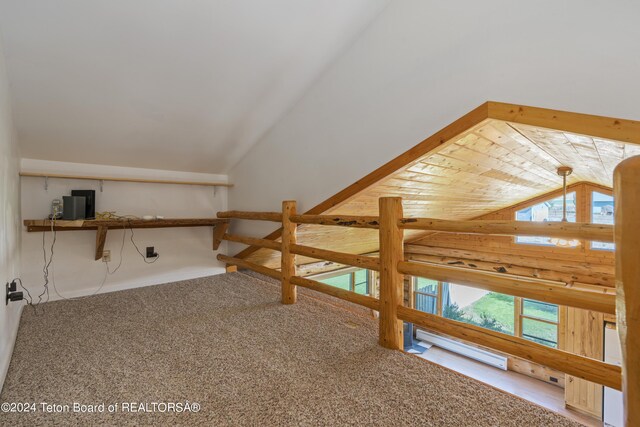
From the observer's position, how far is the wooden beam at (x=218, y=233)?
155 inches

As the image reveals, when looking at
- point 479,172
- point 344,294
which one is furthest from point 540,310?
point 344,294

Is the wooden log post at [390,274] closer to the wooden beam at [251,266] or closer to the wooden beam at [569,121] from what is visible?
the wooden beam at [569,121]

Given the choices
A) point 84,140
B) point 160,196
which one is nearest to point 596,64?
point 84,140

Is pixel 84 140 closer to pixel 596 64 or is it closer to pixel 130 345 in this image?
pixel 130 345

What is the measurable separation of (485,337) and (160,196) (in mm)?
3483

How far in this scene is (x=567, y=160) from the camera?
117 inches

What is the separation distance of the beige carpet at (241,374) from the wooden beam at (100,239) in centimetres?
70

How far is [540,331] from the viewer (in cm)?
583

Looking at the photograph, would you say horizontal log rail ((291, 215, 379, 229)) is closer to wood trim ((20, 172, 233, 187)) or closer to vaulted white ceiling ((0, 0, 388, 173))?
vaulted white ceiling ((0, 0, 388, 173))

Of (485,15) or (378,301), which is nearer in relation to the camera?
(485,15)

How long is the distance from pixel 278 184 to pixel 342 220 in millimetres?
1144

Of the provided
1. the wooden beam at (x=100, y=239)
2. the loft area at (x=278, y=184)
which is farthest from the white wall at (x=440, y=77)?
the wooden beam at (x=100, y=239)

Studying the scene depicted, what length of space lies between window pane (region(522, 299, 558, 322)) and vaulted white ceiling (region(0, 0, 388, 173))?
5.93 meters

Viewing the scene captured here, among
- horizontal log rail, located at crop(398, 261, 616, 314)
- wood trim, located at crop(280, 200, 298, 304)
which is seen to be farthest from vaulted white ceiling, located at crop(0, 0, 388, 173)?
horizontal log rail, located at crop(398, 261, 616, 314)
